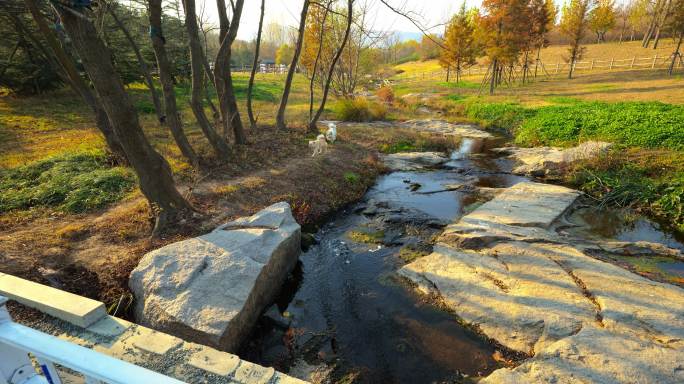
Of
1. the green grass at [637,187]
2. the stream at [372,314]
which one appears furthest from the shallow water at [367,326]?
the green grass at [637,187]

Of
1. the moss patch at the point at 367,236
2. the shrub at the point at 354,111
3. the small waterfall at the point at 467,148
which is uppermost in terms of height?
the shrub at the point at 354,111

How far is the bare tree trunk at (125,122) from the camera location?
18.3 feet

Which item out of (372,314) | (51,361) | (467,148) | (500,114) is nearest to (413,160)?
(467,148)

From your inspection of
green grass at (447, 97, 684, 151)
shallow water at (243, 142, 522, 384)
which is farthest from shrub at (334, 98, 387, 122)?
shallow water at (243, 142, 522, 384)

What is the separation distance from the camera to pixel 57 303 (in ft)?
12.2

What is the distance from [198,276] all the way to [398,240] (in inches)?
166

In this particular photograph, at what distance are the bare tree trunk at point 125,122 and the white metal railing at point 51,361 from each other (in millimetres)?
5401

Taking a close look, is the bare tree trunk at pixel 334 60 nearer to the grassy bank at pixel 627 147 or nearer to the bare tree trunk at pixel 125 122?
the grassy bank at pixel 627 147

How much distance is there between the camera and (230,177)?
388 inches

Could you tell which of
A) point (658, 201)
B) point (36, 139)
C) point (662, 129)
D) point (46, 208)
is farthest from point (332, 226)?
point (36, 139)

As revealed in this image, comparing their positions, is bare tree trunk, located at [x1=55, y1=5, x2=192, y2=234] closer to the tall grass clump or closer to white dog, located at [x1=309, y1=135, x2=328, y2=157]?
white dog, located at [x1=309, y1=135, x2=328, y2=157]

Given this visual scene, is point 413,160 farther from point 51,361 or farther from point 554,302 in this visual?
point 51,361

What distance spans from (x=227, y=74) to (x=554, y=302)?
1091cm

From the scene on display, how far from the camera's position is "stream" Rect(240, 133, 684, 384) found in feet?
15.1
